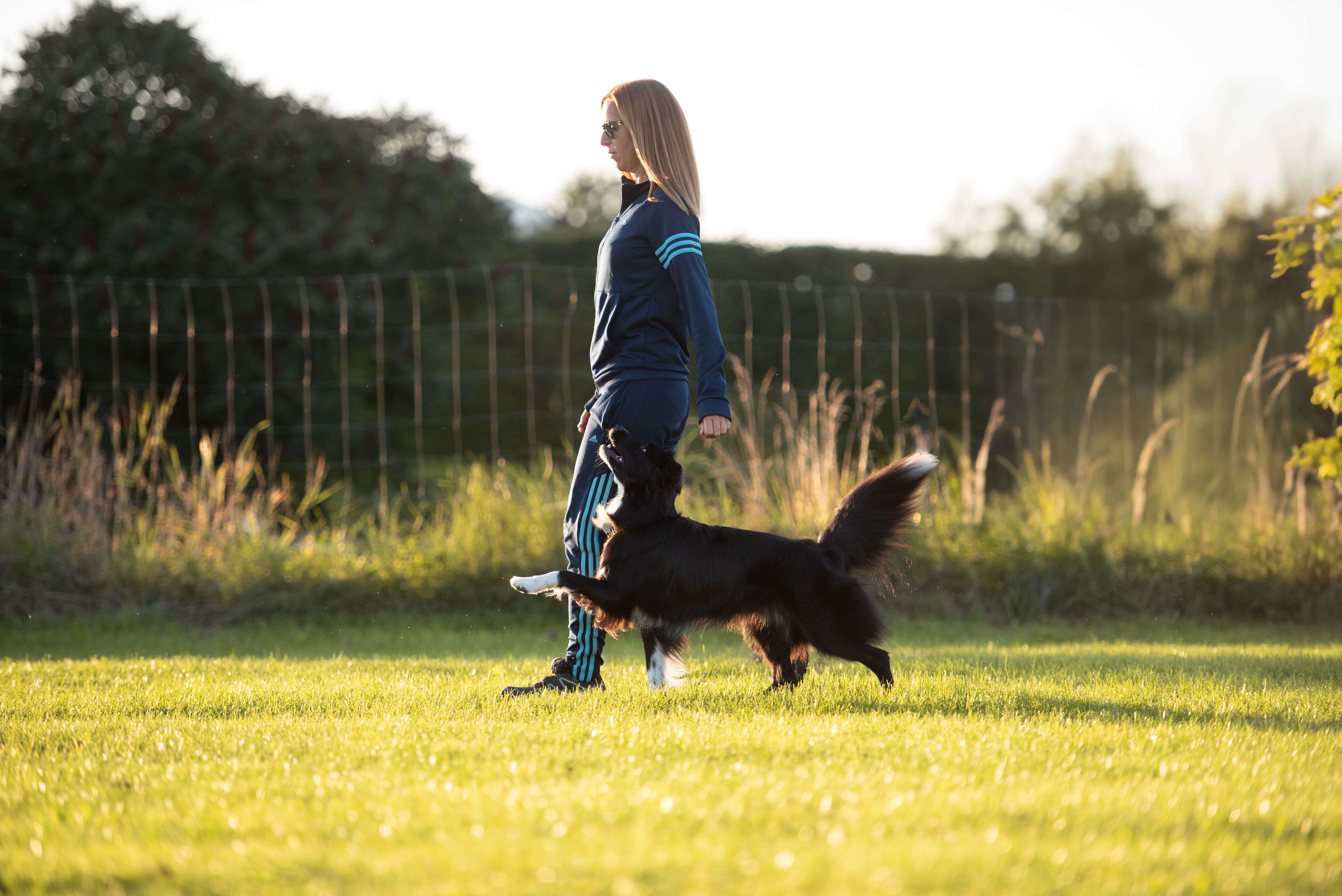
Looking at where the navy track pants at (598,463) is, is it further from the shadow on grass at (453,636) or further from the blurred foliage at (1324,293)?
the blurred foliage at (1324,293)

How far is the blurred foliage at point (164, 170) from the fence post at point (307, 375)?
72 centimetres

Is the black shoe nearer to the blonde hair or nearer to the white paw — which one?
the white paw

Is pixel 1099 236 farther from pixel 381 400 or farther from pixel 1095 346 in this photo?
pixel 381 400

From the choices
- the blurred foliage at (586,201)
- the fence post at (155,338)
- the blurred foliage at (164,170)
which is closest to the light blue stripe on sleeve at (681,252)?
the fence post at (155,338)

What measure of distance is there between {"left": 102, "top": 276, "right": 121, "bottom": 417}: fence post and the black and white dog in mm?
4714

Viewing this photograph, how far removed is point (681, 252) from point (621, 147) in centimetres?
48

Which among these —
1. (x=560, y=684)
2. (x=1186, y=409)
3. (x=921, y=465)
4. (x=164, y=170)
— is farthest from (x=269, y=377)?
(x=1186, y=409)

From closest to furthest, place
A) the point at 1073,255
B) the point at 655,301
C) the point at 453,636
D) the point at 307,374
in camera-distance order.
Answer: the point at 655,301 → the point at 453,636 → the point at 307,374 → the point at 1073,255

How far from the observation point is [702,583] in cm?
345

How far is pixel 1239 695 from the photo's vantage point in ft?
11.3

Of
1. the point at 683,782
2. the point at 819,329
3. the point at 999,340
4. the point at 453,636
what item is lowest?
the point at 453,636

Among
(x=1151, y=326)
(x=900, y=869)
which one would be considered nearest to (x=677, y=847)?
(x=900, y=869)

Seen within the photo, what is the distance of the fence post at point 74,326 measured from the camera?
24.1 ft

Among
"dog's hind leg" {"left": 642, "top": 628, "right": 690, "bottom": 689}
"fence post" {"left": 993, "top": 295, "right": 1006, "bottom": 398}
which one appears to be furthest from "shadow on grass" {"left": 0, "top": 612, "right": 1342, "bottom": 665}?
"fence post" {"left": 993, "top": 295, "right": 1006, "bottom": 398}
